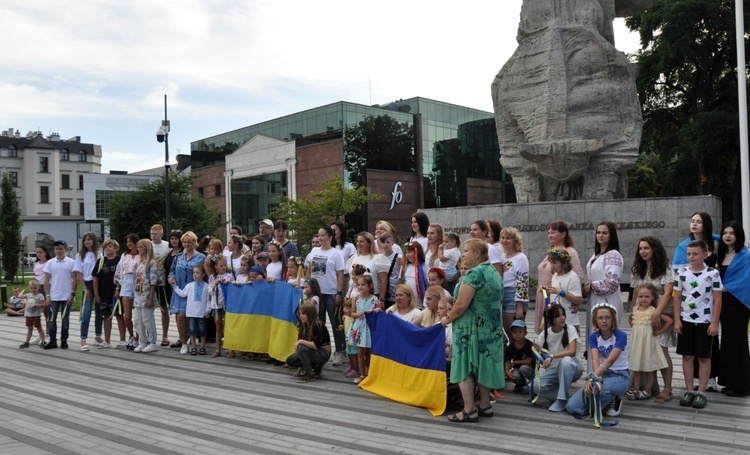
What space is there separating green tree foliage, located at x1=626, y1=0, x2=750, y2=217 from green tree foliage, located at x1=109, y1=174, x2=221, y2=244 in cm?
2423

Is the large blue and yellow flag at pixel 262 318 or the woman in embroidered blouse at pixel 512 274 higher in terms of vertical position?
the woman in embroidered blouse at pixel 512 274

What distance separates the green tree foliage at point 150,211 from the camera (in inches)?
1438

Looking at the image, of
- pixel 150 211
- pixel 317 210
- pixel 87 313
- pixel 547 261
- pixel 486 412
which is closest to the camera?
pixel 486 412

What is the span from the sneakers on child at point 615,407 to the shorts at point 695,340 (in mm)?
989

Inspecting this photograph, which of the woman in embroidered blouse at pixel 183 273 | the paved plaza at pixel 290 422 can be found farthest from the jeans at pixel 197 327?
the paved plaza at pixel 290 422

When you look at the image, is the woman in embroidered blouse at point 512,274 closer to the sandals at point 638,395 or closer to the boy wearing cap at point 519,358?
the boy wearing cap at point 519,358

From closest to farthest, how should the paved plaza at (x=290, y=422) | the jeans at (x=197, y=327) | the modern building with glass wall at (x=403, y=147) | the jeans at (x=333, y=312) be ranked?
the paved plaza at (x=290, y=422)
the jeans at (x=333, y=312)
the jeans at (x=197, y=327)
the modern building with glass wall at (x=403, y=147)

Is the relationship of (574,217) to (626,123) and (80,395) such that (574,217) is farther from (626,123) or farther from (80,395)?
(80,395)

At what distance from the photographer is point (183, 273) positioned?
10484mm

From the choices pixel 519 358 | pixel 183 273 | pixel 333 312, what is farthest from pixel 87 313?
pixel 519 358

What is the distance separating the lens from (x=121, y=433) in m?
6.03

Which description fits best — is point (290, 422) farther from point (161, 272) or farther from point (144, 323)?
point (161, 272)

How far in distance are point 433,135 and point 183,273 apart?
41.8 meters

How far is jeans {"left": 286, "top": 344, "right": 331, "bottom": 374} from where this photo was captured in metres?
7.97
